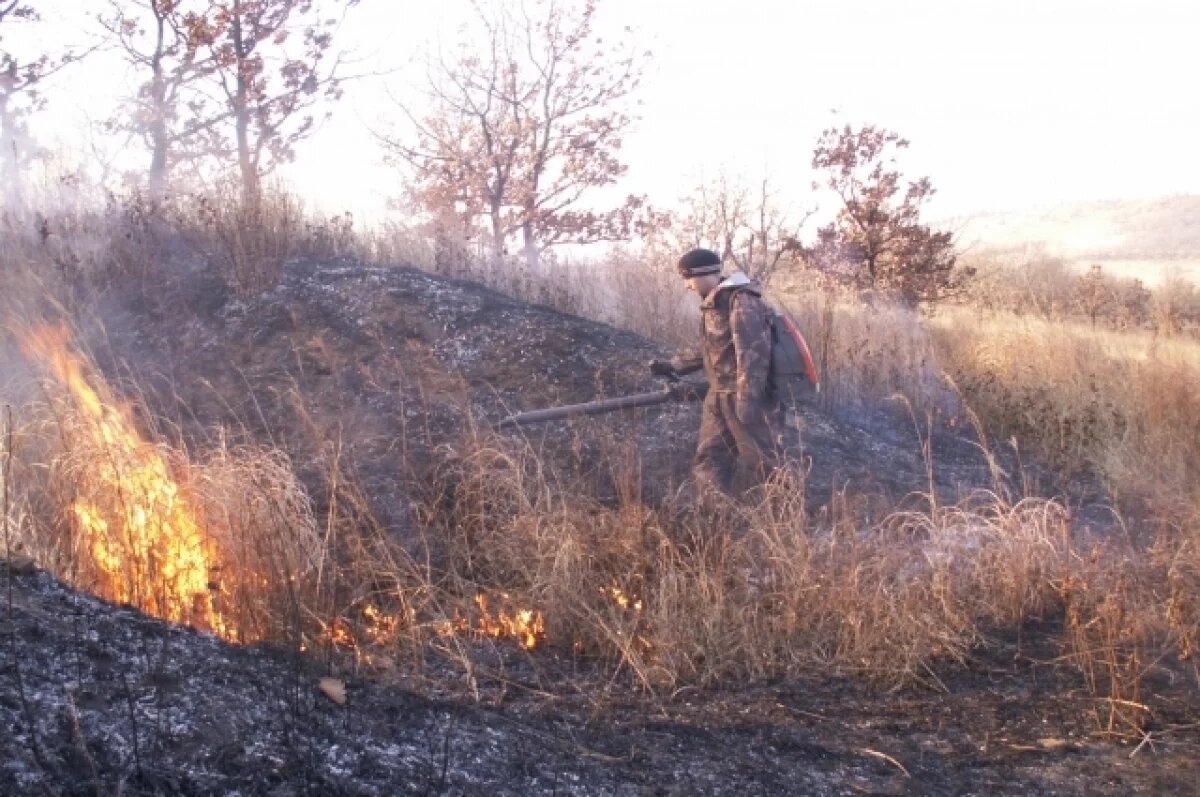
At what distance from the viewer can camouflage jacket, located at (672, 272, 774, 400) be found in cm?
630

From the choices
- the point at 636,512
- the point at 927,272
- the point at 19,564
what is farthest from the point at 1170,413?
the point at 19,564

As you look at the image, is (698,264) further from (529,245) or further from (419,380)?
(529,245)

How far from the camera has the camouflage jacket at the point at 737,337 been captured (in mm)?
6301

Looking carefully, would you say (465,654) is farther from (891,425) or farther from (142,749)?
(891,425)

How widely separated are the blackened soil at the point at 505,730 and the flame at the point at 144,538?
52cm

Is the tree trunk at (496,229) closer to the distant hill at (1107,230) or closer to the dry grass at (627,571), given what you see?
the dry grass at (627,571)

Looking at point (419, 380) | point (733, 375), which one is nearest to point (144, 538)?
point (733, 375)

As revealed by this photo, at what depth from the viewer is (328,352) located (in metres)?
8.31

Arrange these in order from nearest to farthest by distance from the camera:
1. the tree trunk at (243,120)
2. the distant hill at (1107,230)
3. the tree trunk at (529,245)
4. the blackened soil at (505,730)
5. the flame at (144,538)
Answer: the blackened soil at (505,730)
the flame at (144,538)
the tree trunk at (243,120)
the tree trunk at (529,245)
the distant hill at (1107,230)

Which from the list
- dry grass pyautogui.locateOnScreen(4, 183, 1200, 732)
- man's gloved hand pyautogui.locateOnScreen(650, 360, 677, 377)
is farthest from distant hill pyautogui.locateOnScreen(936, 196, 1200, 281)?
dry grass pyautogui.locateOnScreen(4, 183, 1200, 732)

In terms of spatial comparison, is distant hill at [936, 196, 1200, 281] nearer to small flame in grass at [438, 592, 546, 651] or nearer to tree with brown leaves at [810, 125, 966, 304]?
tree with brown leaves at [810, 125, 966, 304]

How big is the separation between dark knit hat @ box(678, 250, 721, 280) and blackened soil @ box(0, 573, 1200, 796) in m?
2.69

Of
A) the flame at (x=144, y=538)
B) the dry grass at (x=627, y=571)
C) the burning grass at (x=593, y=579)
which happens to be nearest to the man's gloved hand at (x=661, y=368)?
the dry grass at (x=627, y=571)

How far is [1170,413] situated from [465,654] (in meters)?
7.52
